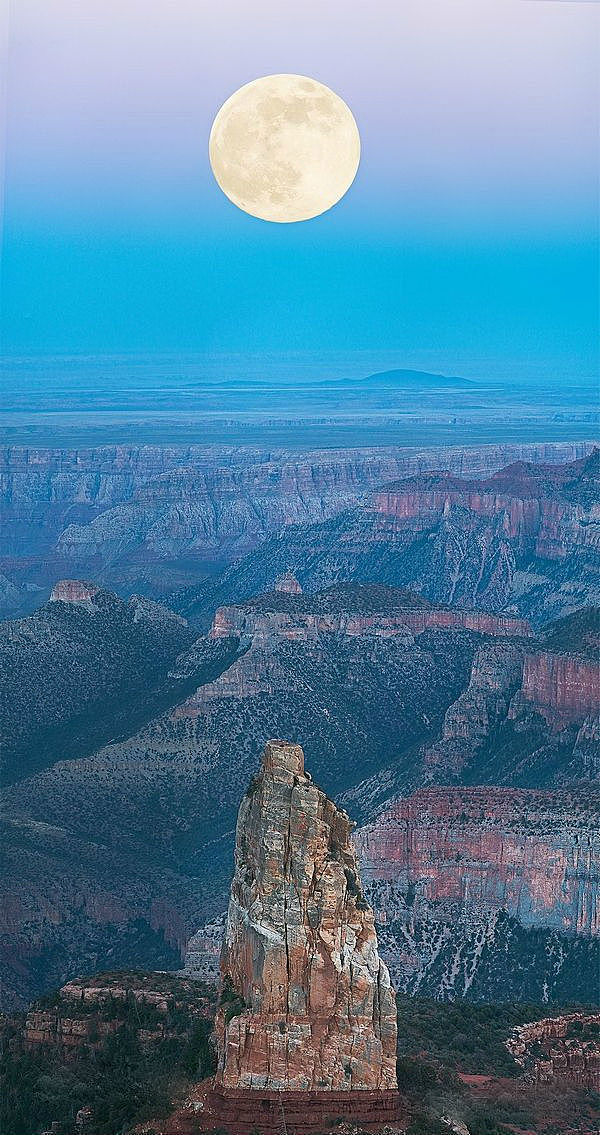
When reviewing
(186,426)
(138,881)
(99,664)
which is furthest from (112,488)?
(138,881)

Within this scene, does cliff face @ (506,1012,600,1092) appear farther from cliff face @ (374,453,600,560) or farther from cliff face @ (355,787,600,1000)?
cliff face @ (374,453,600,560)

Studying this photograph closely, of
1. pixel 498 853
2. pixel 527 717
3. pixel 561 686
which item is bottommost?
pixel 498 853

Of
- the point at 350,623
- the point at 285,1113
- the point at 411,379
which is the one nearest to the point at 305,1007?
the point at 285,1113

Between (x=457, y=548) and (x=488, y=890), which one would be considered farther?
(x=457, y=548)

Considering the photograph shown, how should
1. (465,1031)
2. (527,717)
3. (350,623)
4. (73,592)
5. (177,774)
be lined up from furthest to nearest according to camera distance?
1. (73,592)
2. (350,623)
3. (527,717)
4. (177,774)
5. (465,1031)

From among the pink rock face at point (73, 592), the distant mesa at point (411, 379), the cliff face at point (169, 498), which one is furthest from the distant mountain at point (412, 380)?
the pink rock face at point (73, 592)

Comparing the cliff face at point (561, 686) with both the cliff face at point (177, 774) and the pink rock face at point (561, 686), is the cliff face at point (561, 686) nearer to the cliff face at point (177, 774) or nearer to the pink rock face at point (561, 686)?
the pink rock face at point (561, 686)

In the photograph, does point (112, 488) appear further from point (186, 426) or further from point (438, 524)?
point (438, 524)

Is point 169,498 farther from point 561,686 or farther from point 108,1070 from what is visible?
point 108,1070
